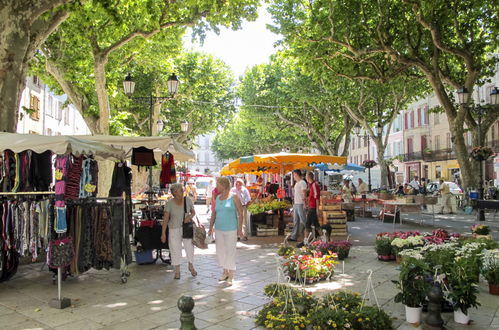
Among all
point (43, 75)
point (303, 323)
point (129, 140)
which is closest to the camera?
point (303, 323)

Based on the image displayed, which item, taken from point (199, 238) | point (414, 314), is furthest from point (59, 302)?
point (414, 314)

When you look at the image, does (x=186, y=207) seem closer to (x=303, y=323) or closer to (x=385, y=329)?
(x=303, y=323)

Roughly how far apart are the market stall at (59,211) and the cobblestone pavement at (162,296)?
1.17 feet

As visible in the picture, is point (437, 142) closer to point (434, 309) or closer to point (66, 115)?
point (66, 115)

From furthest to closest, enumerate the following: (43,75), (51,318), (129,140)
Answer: (43,75), (129,140), (51,318)

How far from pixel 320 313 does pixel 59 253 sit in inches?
140

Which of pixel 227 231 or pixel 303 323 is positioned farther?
pixel 227 231

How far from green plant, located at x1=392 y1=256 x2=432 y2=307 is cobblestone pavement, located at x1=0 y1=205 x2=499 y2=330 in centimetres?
28

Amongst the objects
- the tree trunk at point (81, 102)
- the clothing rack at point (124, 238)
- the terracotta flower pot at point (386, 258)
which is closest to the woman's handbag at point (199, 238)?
the clothing rack at point (124, 238)

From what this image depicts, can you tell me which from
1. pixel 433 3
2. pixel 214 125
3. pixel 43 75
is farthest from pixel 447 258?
pixel 214 125

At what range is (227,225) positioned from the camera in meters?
6.79

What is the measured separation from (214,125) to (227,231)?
28.0m

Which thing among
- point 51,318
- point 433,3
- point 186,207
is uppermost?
point 433,3

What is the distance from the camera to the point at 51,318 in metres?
5.13
